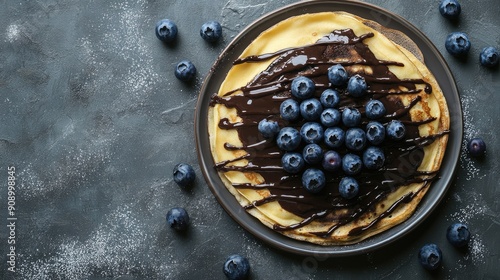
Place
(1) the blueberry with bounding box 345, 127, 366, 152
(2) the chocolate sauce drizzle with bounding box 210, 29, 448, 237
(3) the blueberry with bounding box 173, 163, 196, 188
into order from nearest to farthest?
(1) the blueberry with bounding box 345, 127, 366, 152, (2) the chocolate sauce drizzle with bounding box 210, 29, 448, 237, (3) the blueberry with bounding box 173, 163, 196, 188

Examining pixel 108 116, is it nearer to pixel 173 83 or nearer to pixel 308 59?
pixel 173 83

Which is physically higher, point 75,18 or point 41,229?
point 75,18

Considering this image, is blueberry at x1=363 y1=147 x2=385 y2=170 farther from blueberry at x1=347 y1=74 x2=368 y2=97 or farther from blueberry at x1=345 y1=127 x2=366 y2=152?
blueberry at x1=347 y1=74 x2=368 y2=97

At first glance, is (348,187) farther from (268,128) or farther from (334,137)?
(268,128)

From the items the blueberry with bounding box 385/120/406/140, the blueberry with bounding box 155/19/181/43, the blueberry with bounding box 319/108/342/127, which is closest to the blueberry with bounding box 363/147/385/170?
the blueberry with bounding box 385/120/406/140

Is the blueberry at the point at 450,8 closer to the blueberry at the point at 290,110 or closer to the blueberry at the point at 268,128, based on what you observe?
the blueberry at the point at 290,110

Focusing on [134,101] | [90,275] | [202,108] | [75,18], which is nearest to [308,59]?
[202,108]
